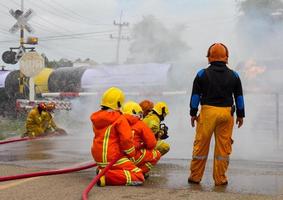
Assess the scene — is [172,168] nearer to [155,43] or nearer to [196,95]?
[196,95]

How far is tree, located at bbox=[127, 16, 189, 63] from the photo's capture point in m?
20.4

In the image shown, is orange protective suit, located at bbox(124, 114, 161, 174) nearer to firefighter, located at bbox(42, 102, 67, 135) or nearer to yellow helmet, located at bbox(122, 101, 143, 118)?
yellow helmet, located at bbox(122, 101, 143, 118)

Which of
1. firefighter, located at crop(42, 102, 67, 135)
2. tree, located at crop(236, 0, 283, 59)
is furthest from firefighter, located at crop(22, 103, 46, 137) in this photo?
tree, located at crop(236, 0, 283, 59)

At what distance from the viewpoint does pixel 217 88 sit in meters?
5.77

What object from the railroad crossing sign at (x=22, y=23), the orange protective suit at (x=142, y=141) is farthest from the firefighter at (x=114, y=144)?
the railroad crossing sign at (x=22, y=23)

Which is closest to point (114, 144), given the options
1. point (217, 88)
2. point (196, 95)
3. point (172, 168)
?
point (196, 95)

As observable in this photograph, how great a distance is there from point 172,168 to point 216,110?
1693 millimetres

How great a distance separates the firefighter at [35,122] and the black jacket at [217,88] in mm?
7808

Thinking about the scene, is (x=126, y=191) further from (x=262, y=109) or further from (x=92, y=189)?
(x=262, y=109)

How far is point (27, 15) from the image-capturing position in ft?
62.3

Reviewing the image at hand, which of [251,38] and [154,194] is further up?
[251,38]

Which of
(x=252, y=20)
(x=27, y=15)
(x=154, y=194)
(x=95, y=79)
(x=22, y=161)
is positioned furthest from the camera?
(x=95, y=79)

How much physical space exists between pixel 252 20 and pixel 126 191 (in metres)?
13.0

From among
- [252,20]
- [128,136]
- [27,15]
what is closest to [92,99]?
[27,15]
